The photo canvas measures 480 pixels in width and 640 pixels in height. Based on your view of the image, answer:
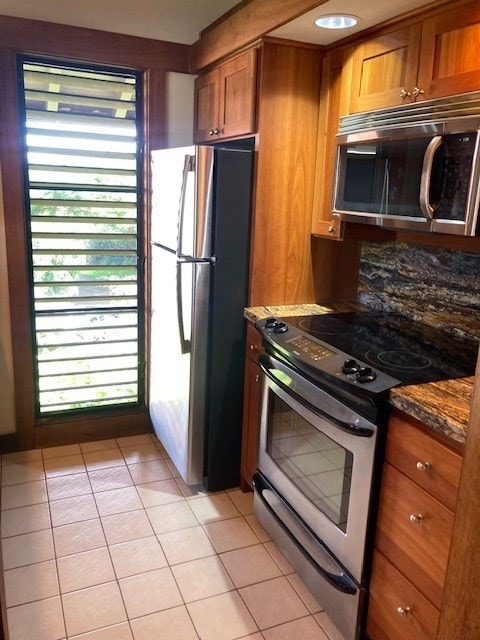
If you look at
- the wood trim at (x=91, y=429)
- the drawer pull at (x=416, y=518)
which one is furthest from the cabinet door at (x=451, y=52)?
the wood trim at (x=91, y=429)

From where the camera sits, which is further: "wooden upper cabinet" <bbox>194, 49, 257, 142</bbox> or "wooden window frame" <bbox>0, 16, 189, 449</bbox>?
"wooden window frame" <bbox>0, 16, 189, 449</bbox>

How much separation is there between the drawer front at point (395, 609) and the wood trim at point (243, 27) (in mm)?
1868

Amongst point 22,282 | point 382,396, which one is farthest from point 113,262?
point 382,396

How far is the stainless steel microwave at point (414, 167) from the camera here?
155 centimetres

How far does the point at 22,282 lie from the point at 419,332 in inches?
80.0

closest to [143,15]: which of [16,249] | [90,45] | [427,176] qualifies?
[90,45]

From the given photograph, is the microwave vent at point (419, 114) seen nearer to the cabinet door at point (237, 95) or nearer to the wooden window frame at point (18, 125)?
the cabinet door at point (237, 95)

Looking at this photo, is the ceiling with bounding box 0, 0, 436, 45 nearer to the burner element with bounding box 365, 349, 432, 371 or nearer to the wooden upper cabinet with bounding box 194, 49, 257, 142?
the wooden upper cabinet with bounding box 194, 49, 257, 142

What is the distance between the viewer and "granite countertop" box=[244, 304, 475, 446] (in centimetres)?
137

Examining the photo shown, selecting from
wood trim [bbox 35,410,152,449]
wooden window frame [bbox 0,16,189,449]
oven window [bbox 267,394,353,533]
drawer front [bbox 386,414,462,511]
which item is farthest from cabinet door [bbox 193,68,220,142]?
drawer front [bbox 386,414,462,511]

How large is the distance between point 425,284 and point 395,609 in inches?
47.8

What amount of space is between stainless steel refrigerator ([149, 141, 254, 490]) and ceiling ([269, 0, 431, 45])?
1.66 feet

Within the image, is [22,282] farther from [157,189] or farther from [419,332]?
[419,332]

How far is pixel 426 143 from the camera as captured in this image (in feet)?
5.52
